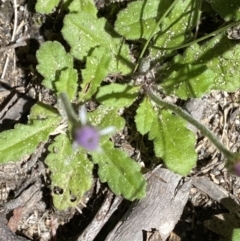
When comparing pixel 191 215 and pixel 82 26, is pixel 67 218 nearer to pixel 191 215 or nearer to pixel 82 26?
pixel 191 215

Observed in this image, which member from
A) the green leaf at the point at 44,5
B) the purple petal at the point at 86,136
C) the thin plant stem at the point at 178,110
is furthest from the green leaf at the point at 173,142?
the purple petal at the point at 86,136

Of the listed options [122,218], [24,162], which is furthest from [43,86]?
[122,218]

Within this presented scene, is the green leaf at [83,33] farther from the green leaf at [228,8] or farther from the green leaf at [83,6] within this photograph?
the green leaf at [228,8]

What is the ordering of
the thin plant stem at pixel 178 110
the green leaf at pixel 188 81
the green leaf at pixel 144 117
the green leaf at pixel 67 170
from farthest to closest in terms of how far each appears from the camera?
the green leaf at pixel 67 170
the green leaf at pixel 144 117
the green leaf at pixel 188 81
the thin plant stem at pixel 178 110

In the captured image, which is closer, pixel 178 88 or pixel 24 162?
pixel 178 88

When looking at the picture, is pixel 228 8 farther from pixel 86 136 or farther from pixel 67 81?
pixel 86 136

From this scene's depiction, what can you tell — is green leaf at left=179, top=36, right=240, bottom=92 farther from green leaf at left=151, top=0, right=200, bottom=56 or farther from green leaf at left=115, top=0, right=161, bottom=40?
green leaf at left=115, top=0, right=161, bottom=40

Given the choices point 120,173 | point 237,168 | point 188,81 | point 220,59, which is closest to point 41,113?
point 120,173
